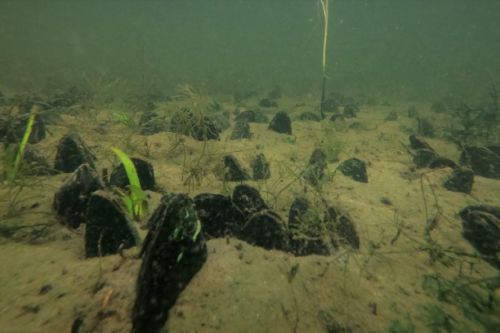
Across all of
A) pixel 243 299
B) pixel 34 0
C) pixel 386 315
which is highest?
pixel 34 0

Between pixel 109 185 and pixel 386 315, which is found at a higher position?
pixel 109 185

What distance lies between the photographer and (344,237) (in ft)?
9.60

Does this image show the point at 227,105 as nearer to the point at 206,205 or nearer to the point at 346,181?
the point at 346,181

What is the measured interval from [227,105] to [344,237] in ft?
34.1

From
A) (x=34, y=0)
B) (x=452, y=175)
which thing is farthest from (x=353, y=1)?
(x=452, y=175)

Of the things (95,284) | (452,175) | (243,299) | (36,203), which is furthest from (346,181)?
(36,203)

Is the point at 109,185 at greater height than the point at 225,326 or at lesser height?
greater

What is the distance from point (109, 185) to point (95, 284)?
1.41 m

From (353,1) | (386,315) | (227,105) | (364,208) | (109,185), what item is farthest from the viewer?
(353,1)

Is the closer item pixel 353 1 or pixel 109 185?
pixel 109 185

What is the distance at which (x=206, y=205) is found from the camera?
2537mm

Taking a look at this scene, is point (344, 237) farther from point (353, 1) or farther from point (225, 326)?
point (353, 1)

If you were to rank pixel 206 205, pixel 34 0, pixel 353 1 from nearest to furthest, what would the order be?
1. pixel 206 205
2. pixel 34 0
3. pixel 353 1

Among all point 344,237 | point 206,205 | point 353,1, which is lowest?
point 344,237
